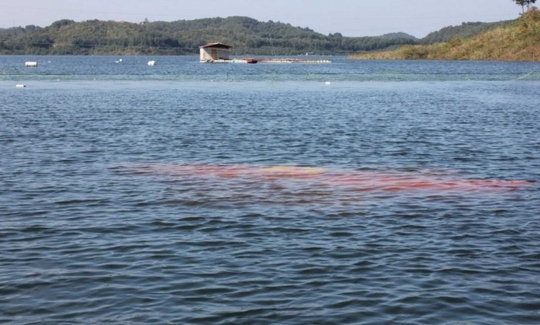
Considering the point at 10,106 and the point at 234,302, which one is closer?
the point at 234,302

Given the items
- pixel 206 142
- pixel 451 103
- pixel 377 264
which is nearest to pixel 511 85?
pixel 451 103

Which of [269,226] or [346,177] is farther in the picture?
[346,177]

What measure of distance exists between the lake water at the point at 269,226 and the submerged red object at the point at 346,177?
110 millimetres

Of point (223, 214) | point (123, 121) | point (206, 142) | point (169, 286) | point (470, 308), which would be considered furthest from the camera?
point (123, 121)

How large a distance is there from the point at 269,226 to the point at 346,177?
8.12 metres

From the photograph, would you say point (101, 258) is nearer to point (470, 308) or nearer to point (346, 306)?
point (346, 306)

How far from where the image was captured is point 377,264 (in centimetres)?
1661

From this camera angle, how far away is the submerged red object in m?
25.8

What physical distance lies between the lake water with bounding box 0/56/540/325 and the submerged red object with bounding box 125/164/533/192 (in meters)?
0.11

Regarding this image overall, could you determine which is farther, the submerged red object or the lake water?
the submerged red object

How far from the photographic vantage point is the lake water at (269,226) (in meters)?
14.3

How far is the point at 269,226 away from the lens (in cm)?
2008

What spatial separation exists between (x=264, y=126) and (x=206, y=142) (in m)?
8.82

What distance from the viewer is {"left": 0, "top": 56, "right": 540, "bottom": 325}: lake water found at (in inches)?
562
